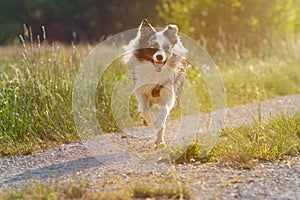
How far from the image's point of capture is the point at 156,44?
7793 mm

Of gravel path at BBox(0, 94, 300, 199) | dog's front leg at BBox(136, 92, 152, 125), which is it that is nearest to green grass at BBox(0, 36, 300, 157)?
gravel path at BBox(0, 94, 300, 199)

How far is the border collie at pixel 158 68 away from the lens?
307 inches

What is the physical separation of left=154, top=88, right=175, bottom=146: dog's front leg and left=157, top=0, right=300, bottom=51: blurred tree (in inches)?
415

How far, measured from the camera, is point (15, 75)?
30.1 ft

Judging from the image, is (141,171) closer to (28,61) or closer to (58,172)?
(58,172)

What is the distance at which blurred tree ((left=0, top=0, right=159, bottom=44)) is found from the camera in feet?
95.7

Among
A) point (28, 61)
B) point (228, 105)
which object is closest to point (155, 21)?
point (228, 105)

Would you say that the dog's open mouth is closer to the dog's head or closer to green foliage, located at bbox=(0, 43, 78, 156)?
the dog's head

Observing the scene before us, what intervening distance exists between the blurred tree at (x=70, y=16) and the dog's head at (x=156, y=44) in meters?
20.9

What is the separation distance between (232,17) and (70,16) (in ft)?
40.6

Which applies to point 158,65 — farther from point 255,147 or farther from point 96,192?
point 96,192

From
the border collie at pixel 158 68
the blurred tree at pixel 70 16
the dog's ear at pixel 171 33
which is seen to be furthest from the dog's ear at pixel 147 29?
the blurred tree at pixel 70 16

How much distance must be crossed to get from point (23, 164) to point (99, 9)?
22916 millimetres

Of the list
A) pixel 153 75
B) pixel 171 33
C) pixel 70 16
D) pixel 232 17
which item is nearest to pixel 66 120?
pixel 153 75
